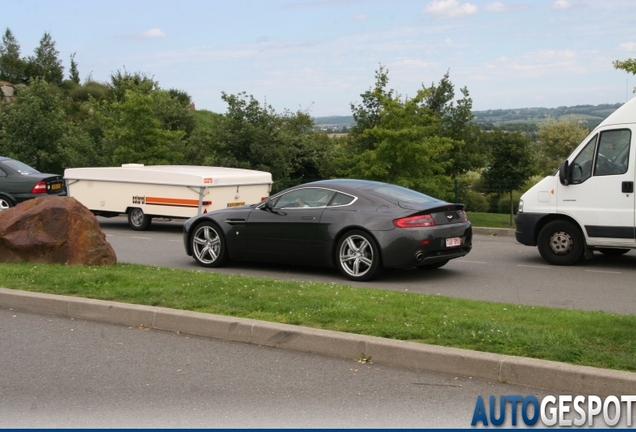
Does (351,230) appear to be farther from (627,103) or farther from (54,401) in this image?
(54,401)

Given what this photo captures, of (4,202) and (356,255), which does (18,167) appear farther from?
(356,255)

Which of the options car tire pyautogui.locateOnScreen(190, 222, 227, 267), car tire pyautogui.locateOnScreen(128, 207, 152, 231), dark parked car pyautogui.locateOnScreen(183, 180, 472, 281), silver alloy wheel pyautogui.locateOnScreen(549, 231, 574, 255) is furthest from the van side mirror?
car tire pyautogui.locateOnScreen(128, 207, 152, 231)

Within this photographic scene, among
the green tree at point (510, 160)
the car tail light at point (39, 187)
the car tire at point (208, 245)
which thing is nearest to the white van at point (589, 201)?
the car tire at point (208, 245)

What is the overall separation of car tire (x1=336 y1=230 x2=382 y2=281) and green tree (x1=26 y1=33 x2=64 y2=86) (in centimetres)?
5264

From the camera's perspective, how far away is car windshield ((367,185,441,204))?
479 inches

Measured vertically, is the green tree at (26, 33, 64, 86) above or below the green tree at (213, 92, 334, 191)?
above

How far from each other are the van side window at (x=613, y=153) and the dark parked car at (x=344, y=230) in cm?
238

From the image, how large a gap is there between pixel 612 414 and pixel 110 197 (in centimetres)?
1635

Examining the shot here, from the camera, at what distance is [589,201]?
1298 cm

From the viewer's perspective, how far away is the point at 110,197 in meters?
20.3

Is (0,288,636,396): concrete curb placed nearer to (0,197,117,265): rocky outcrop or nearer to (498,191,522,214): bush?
(0,197,117,265): rocky outcrop

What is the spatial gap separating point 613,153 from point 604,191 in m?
0.60

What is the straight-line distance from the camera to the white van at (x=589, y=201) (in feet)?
41.5

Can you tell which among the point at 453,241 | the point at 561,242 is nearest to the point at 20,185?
the point at 453,241
